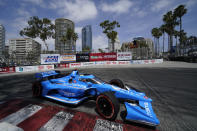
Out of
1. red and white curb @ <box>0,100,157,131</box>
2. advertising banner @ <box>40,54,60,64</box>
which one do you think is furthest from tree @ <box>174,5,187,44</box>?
red and white curb @ <box>0,100,157,131</box>

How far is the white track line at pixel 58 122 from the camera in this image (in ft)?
6.60

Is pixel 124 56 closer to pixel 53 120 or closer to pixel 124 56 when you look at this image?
pixel 124 56

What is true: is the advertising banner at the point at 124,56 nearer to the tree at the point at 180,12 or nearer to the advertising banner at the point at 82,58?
the advertising banner at the point at 82,58

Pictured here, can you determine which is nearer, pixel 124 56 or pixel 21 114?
pixel 21 114

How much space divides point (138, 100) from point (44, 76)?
12.7 feet

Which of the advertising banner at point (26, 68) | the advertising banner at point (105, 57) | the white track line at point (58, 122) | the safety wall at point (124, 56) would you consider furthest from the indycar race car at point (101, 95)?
the safety wall at point (124, 56)

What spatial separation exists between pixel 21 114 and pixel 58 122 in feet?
4.11

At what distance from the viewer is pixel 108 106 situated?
2.43 metres

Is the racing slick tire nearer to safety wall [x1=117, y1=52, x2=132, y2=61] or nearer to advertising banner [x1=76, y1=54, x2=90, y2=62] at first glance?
advertising banner [x1=76, y1=54, x2=90, y2=62]

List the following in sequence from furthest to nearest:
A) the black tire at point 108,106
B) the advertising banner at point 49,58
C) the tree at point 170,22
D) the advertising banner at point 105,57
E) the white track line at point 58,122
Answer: the tree at point 170,22, the advertising banner at point 105,57, the advertising banner at point 49,58, the black tire at point 108,106, the white track line at point 58,122

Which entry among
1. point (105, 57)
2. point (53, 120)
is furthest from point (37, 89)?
point (105, 57)

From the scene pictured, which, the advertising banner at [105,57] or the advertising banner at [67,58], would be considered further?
the advertising banner at [105,57]

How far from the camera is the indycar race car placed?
2087 millimetres

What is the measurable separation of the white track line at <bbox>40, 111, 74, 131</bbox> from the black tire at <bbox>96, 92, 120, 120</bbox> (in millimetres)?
863
